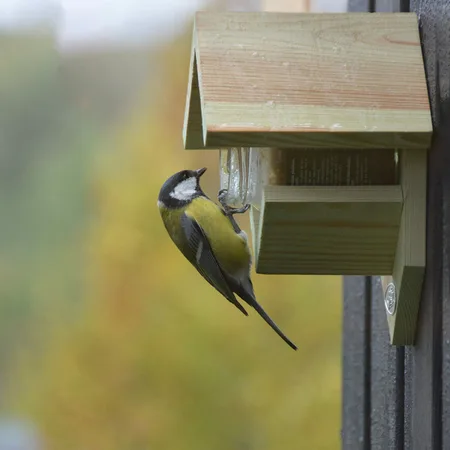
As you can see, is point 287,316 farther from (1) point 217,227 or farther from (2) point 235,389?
(1) point 217,227

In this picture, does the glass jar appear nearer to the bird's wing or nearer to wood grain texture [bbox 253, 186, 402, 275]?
wood grain texture [bbox 253, 186, 402, 275]

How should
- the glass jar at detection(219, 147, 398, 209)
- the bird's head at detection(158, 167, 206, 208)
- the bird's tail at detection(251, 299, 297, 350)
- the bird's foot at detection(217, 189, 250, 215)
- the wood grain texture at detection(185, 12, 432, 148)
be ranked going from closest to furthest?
the wood grain texture at detection(185, 12, 432, 148) → the glass jar at detection(219, 147, 398, 209) → the bird's tail at detection(251, 299, 297, 350) → the bird's foot at detection(217, 189, 250, 215) → the bird's head at detection(158, 167, 206, 208)

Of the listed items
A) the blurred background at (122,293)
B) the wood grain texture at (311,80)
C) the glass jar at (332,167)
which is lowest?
the blurred background at (122,293)

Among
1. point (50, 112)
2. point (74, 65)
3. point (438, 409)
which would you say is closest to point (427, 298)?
point (438, 409)

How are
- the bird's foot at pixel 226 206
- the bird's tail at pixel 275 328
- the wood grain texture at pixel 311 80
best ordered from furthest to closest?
the bird's foot at pixel 226 206, the bird's tail at pixel 275 328, the wood grain texture at pixel 311 80

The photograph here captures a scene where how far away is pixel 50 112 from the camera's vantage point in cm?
566

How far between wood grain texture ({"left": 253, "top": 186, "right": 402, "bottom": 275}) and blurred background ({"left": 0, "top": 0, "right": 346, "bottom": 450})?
3.01m

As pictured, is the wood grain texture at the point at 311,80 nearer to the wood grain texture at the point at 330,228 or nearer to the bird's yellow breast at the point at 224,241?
the wood grain texture at the point at 330,228

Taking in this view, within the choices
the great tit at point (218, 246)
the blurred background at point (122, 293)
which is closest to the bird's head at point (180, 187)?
the great tit at point (218, 246)

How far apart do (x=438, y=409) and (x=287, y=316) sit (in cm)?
355

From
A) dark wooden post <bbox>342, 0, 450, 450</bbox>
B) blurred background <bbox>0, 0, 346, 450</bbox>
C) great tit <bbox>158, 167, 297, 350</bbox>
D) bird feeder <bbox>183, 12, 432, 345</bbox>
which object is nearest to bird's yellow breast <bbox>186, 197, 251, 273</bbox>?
great tit <bbox>158, 167, 297, 350</bbox>

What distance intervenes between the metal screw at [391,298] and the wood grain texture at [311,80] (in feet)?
0.63

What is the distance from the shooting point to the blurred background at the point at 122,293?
14.9 feet

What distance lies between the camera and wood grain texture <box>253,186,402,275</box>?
0.96 meters
